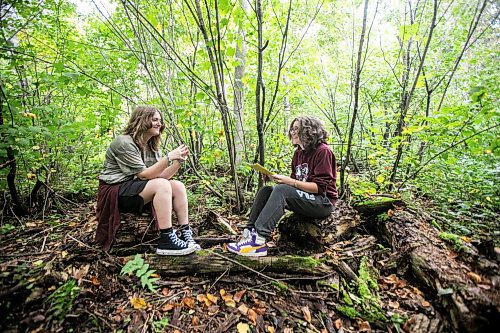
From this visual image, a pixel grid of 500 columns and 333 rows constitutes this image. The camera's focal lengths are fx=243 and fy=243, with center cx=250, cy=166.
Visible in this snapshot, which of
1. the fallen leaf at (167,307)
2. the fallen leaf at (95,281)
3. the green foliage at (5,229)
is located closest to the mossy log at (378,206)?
the fallen leaf at (167,307)

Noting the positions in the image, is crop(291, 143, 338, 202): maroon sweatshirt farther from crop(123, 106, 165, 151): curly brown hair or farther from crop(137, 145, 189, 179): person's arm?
crop(123, 106, 165, 151): curly brown hair

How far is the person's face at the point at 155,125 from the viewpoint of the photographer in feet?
8.68

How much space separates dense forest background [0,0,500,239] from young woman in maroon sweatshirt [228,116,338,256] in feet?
2.29

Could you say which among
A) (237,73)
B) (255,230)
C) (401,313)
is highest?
(237,73)

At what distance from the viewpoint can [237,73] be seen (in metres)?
5.92

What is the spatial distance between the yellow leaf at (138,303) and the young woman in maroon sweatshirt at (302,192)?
881 millimetres

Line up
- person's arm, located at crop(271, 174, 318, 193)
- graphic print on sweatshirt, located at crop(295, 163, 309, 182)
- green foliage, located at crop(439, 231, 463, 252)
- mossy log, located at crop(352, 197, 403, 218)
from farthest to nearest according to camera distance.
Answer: mossy log, located at crop(352, 197, 403, 218) → graphic print on sweatshirt, located at crop(295, 163, 309, 182) → person's arm, located at crop(271, 174, 318, 193) → green foliage, located at crop(439, 231, 463, 252)

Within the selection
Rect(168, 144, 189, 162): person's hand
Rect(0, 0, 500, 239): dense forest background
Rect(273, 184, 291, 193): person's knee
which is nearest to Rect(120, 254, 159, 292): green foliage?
Rect(168, 144, 189, 162): person's hand

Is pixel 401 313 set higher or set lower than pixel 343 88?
lower

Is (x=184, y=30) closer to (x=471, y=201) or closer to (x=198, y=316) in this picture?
(x=198, y=316)

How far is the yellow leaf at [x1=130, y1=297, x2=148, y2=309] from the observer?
1.91m

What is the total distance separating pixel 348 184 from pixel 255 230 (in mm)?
2251

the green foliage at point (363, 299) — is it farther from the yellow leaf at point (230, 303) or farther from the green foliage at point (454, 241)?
the yellow leaf at point (230, 303)

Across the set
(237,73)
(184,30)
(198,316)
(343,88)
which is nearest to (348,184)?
(343,88)
